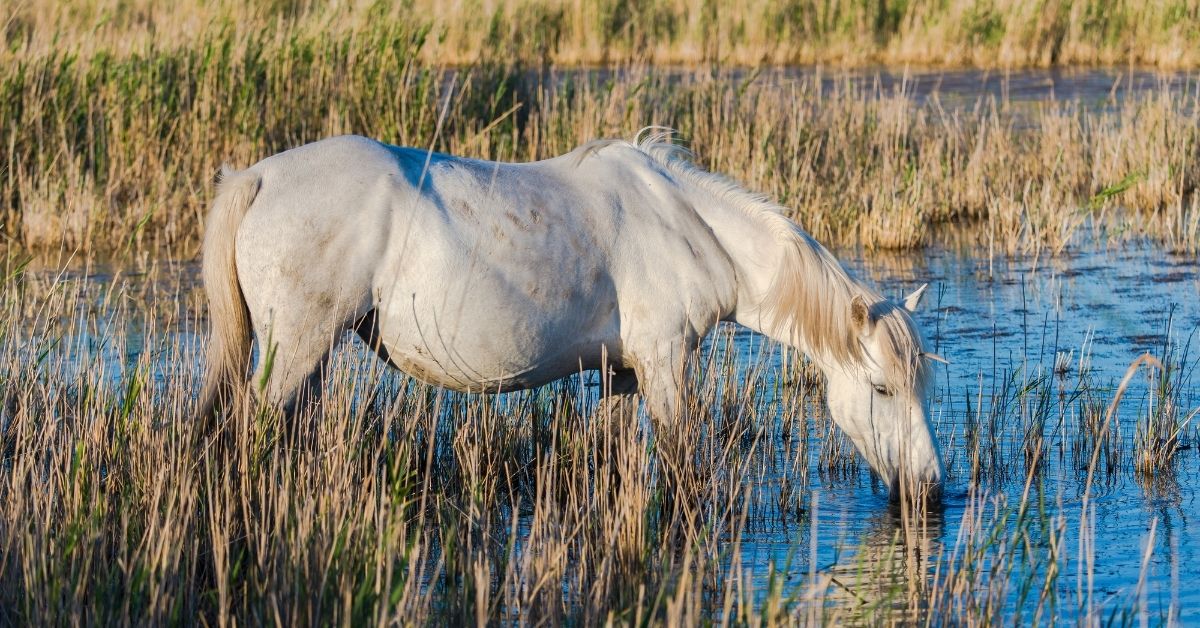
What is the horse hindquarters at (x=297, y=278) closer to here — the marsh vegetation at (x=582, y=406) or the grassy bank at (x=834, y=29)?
the marsh vegetation at (x=582, y=406)

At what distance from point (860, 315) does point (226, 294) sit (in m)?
1.96

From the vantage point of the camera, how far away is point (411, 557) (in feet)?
10.8

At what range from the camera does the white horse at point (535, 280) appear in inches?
172

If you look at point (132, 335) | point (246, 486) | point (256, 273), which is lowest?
point (132, 335)

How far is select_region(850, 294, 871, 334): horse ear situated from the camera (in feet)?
15.2

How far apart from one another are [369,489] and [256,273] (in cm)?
73

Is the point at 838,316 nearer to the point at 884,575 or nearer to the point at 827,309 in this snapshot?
the point at 827,309

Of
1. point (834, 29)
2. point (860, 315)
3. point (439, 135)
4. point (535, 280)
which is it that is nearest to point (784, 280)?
point (860, 315)

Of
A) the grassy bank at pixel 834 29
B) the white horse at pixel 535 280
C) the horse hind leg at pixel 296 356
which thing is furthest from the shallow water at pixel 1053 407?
the grassy bank at pixel 834 29

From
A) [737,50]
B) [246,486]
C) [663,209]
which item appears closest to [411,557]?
[246,486]

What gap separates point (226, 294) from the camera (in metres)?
4.43

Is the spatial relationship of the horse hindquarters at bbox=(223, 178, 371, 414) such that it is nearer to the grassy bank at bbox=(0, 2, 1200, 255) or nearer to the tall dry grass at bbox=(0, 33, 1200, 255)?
the grassy bank at bbox=(0, 2, 1200, 255)

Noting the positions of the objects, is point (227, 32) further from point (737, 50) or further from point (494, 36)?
point (737, 50)

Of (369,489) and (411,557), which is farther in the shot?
(369,489)
